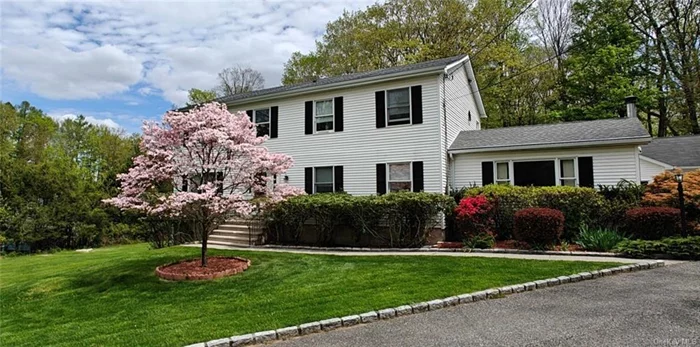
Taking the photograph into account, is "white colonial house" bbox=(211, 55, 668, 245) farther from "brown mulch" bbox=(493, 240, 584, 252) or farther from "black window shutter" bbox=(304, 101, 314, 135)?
"brown mulch" bbox=(493, 240, 584, 252)

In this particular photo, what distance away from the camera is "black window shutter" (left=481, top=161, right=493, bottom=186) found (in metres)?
13.2

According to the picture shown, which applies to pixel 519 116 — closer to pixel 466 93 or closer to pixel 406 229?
pixel 466 93

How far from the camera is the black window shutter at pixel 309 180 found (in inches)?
577

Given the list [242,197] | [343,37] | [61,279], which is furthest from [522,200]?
[343,37]

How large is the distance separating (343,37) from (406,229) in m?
21.6

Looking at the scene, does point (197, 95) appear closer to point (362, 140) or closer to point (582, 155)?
point (362, 140)

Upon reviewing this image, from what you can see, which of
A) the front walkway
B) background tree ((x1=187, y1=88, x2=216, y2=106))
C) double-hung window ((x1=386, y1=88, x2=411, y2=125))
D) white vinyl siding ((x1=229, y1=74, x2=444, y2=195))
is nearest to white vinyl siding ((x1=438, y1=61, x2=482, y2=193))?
white vinyl siding ((x1=229, y1=74, x2=444, y2=195))

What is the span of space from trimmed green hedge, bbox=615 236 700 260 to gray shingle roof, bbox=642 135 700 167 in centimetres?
812

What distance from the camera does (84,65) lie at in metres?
13.2

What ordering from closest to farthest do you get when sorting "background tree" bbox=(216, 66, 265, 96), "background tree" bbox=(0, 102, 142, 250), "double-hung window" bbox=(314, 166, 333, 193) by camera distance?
1. "double-hung window" bbox=(314, 166, 333, 193)
2. "background tree" bbox=(0, 102, 142, 250)
3. "background tree" bbox=(216, 66, 265, 96)

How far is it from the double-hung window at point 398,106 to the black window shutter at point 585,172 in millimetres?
5509

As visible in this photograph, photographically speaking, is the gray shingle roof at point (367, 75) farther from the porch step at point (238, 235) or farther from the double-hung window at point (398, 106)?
the porch step at point (238, 235)

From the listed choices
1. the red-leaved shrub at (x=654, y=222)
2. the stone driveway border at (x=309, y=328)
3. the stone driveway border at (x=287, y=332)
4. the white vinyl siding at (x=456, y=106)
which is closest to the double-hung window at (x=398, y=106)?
the white vinyl siding at (x=456, y=106)

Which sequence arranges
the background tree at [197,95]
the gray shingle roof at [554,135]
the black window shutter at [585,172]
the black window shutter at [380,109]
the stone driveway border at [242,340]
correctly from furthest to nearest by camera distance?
the background tree at [197,95], the black window shutter at [380,109], the black window shutter at [585,172], the gray shingle roof at [554,135], the stone driveway border at [242,340]
